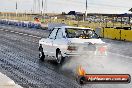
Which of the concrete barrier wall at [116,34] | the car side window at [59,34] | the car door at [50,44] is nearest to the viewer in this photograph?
the car side window at [59,34]

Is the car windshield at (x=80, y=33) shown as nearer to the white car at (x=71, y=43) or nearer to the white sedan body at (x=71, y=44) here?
the white car at (x=71, y=43)

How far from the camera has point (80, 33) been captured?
49.2ft

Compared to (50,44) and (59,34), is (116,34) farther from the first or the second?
(59,34)

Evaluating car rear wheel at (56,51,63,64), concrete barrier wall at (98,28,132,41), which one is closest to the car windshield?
car rear wheel at (56,51,63,64)

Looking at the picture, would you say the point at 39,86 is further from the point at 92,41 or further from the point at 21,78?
the point at 92,41

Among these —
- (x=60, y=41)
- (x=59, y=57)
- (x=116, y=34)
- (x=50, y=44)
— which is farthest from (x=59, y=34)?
(x=116, y=34)

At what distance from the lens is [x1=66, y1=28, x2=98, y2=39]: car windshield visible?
585 inches

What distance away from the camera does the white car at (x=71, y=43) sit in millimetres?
14172

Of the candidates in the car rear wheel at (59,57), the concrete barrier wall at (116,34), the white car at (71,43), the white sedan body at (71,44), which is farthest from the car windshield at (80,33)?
the concrete barrier wall at (116,34)

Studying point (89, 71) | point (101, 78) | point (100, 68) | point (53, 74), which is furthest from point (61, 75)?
point (101, 78)

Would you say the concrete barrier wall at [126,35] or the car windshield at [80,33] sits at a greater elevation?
the car windshield at [80,33]

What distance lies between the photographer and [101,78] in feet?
26.2

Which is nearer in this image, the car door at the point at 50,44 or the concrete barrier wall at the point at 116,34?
the car door at the point at 50,44

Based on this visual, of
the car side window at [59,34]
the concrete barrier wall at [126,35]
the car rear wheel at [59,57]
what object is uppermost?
the car side window at [59,34]
